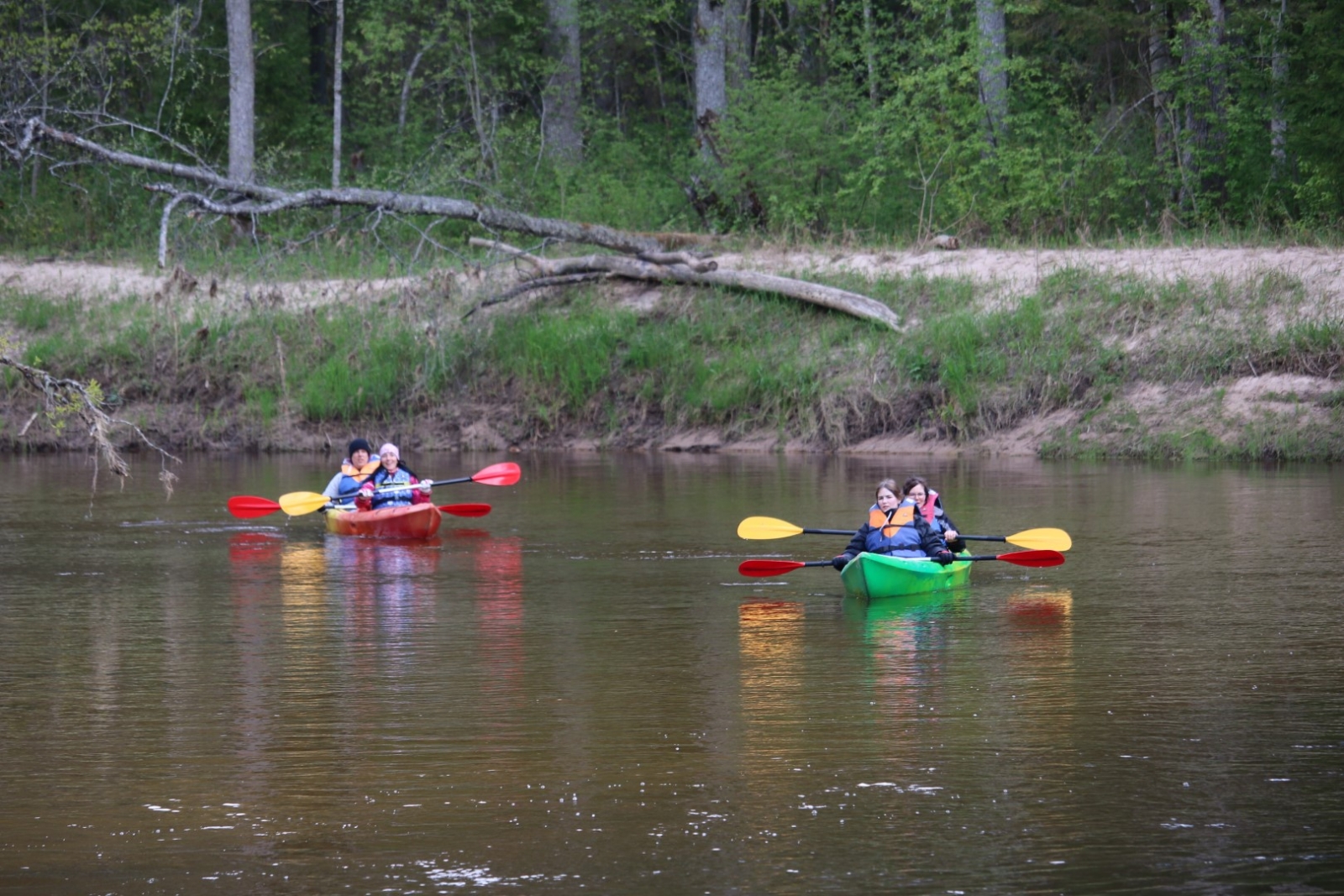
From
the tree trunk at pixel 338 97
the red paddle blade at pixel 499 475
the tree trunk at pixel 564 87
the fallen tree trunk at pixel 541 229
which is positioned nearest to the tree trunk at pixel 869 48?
the fallen tree trunk at pixel 541 229

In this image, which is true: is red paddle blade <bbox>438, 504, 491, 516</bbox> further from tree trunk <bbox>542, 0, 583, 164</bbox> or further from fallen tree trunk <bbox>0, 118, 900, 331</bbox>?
tree trunk <bbox>542, 0, 583, 164</bbox>

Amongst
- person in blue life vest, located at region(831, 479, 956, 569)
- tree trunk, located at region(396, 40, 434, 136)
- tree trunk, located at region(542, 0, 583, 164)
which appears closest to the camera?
person in blue life vest, located at region(831, 479, 956, 569)

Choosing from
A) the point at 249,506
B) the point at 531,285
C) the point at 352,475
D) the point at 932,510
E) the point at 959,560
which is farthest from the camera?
the point at 531,285

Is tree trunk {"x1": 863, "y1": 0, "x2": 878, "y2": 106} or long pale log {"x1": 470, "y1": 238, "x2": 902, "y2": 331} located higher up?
tree trunk {"x1": 863, "y1": 0, "x2": 878, "y2": 106}

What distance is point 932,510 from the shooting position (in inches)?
511

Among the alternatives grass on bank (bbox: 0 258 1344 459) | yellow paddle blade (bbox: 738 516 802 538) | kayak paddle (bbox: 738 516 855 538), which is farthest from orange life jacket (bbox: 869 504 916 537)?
grass on bank (bbox: 0 258 1344 459)

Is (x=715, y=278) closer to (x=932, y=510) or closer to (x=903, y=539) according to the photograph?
(x=932, y=510)

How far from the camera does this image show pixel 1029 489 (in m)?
19.0

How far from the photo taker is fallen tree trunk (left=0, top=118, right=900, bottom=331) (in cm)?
2444

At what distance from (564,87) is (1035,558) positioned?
80.1ft

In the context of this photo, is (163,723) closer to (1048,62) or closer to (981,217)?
(981,217)

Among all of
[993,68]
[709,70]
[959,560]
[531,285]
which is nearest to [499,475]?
[959,560]

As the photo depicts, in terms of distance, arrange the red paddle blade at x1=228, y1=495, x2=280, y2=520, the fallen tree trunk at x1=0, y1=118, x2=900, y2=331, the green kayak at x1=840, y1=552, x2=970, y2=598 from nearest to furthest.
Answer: the green kayak at x1=840, y1=552, x2=970, y2=598 → the red paddle blade at x1=228, y1=495, x2=280, y2=520 → the fallen tree trunk at x1=0, y1=118, x2=900, y2=331

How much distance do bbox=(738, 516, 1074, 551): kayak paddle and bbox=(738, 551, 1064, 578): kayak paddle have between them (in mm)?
161
